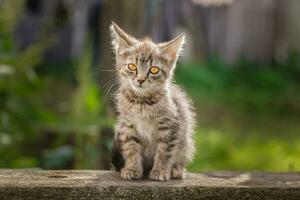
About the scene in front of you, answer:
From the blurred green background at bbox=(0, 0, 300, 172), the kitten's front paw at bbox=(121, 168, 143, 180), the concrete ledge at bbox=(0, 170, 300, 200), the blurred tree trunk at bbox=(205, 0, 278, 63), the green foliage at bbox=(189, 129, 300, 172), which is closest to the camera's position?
the concrete ledge at bbox=(0, 170, 300, 200)

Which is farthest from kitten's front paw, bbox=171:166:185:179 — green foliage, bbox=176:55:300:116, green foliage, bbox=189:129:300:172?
green foliage, bbox=176:55:300:116

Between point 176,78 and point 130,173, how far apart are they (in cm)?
778

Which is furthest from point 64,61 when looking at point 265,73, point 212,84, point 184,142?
point 184,142

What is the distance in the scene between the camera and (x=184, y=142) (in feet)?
13.7

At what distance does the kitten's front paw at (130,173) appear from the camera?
13.0 feet

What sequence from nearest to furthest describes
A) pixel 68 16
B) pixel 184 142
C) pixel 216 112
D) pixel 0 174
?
pixel 0 174
pixel 184 142
pixel 68 16
pixel 216 112

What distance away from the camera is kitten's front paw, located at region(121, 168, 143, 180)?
3954 millimetres

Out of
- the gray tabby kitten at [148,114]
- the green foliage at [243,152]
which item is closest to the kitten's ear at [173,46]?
the gray tabby kitten at [148,114]

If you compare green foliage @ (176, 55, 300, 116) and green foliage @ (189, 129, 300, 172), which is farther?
green foliage @ (176, 55, 300, 116)

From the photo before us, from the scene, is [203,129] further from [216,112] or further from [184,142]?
[184,142]

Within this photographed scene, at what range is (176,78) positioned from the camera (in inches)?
460

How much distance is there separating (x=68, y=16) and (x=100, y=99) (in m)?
1.06

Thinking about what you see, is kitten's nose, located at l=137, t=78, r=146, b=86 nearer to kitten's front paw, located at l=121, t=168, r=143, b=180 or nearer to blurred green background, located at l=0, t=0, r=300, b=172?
kitten's front paw, located at l=121, t=168, r=143, b=180

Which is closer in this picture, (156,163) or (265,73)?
(156,163)
